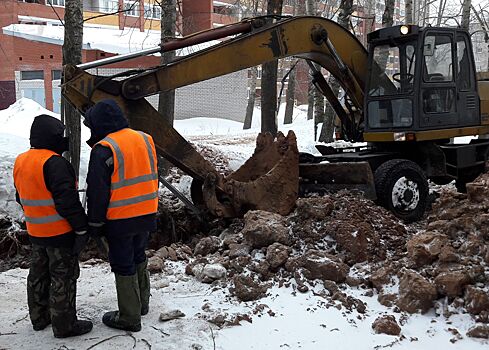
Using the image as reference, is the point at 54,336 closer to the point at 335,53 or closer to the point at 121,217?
the point at 121,217

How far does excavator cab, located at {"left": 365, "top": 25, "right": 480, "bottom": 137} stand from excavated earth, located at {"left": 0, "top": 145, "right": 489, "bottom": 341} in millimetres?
1659

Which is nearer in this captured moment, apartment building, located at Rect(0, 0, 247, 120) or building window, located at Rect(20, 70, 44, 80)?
apartment building, located at Rect(0, 0, 247, 120)

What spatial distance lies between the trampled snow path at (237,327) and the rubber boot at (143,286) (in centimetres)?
8

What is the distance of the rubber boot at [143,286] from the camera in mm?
4633

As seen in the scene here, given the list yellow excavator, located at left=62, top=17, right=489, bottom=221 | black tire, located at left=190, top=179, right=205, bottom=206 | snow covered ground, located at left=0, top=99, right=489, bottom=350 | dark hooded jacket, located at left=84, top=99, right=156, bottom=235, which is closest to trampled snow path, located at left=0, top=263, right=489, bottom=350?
snow covered ground, located at left=0, top=99, right=489, bottom=350

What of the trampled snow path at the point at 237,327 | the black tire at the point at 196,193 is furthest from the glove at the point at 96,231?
the black tire at the point at 196,193

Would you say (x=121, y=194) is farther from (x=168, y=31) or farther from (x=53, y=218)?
(x=168, y=31)

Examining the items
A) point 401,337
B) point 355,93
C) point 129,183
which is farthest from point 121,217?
point 355,93

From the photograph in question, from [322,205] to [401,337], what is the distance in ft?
7.41

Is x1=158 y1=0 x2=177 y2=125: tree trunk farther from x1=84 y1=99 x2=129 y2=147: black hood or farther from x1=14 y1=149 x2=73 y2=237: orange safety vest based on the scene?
x1=14 y1=149 x2=73 y2=237: orange safety vest

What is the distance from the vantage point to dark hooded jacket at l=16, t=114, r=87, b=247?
4.06m

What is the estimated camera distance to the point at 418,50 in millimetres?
7906

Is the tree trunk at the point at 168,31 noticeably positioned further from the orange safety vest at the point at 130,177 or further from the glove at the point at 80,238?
the glove at the point at 80,238

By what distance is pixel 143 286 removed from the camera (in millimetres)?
4664
